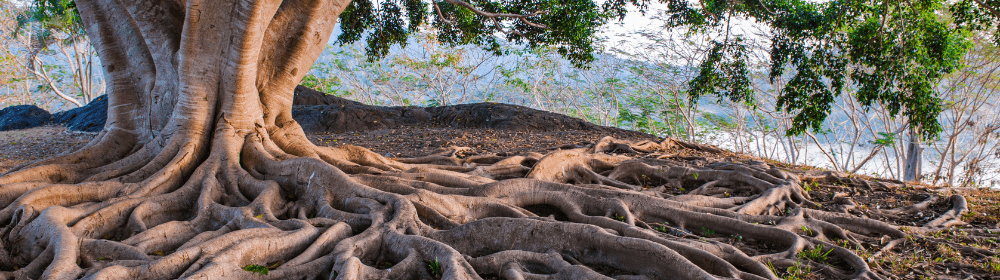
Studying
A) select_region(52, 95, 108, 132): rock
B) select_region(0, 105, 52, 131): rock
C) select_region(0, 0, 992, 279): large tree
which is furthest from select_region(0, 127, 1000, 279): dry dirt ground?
select_region(0, 105, 52, 131): rock

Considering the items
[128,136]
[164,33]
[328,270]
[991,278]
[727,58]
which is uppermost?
[727,58]

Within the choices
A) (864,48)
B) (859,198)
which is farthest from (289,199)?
(864,48)

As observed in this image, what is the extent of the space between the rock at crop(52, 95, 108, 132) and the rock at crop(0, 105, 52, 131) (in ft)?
0.77

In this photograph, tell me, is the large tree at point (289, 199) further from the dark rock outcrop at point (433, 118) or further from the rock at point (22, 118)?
the rock at point (22, 118)

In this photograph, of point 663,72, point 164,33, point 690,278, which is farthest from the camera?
point 663,72

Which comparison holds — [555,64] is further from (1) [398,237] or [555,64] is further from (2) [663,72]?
(1) [398,237]

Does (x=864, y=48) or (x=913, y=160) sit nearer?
(x=864, y=48)

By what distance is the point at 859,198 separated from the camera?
16.8 feet

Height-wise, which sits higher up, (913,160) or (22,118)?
(913,160)

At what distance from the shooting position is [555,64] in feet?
72.3

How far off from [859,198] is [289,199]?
5542 millimetres

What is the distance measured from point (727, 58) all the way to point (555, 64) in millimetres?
15177

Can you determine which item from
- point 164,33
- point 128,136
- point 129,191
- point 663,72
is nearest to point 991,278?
point 129,191

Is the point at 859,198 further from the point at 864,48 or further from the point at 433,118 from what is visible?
the point at 433,118
